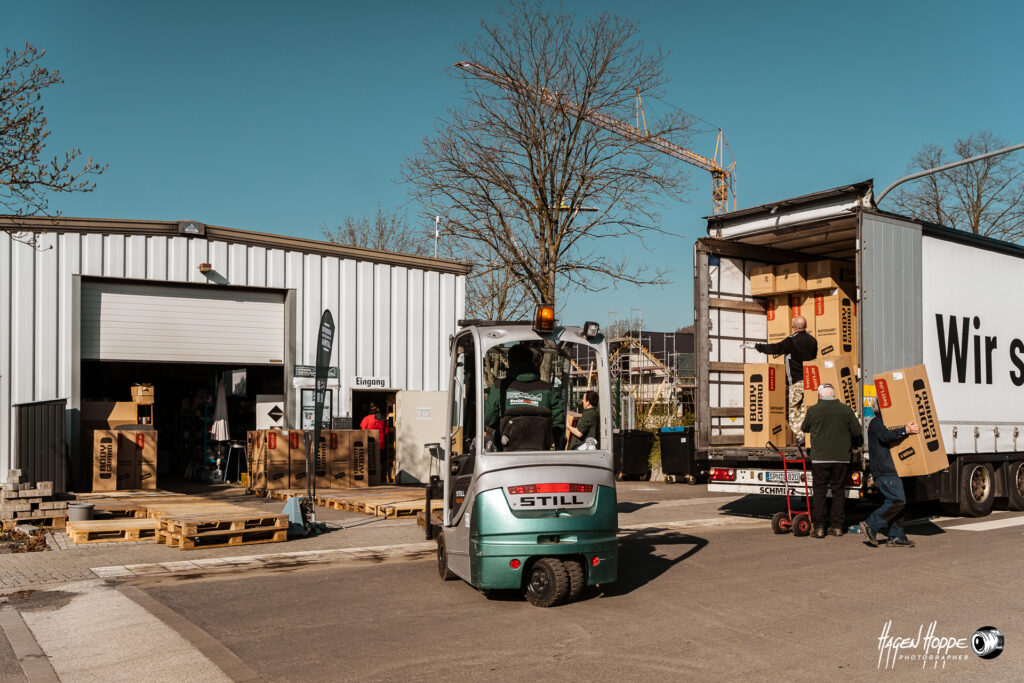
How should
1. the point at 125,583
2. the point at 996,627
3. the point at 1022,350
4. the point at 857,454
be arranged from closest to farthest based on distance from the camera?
the point at 996,627 < the point at 125,583 < the point at 857,454 < the point at 1022,350

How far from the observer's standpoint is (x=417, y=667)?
600cm

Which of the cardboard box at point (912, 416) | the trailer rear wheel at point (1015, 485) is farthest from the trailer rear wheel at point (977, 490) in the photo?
the cardboard box at point (912, 416)

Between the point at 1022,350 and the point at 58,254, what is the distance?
17995 mm

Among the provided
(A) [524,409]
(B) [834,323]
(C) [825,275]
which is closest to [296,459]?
(B) [834,323]

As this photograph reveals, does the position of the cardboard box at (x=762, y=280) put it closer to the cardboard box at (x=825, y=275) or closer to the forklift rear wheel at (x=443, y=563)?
the cardboard box at (x=825, y=275)

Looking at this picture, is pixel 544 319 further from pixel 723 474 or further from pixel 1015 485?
pixel 1015 485

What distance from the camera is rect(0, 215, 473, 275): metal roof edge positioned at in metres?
18.4

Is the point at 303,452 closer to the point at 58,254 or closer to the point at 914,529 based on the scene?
the point at 58,254

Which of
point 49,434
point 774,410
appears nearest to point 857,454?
point 774,410

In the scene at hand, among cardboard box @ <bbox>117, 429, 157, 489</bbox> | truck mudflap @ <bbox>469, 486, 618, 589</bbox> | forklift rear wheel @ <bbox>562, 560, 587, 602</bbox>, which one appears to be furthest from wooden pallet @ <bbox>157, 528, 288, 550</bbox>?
cardboard box @ <bbox>117, 429, 157, 489</bbox>

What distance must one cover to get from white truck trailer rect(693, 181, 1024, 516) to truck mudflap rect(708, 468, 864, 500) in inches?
0.7

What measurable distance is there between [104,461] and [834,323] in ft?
46.0

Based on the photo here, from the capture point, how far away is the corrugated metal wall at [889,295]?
11.8 meters

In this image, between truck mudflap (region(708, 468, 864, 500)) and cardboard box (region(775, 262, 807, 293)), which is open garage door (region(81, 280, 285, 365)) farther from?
cardboard box (region(775, 262, 807, 293))
